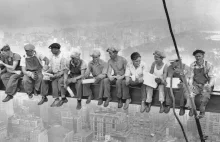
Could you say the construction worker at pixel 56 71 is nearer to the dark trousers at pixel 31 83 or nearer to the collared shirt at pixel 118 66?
the dark trousers at pixel 31 83

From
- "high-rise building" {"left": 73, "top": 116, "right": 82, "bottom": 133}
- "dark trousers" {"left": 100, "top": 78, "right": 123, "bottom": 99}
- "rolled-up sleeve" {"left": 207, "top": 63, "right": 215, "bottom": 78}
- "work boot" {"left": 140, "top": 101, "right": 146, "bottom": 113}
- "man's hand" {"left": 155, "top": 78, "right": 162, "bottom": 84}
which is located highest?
"rolled-up sleeve" {"left": 207, "top": 63, "right": 215, "bottom": 78}

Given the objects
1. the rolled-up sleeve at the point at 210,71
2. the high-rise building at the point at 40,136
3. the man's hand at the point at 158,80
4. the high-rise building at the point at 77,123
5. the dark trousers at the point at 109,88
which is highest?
the rolled-up sleeve at the point at 210,71

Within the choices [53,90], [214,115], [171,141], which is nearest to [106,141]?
[171,141]

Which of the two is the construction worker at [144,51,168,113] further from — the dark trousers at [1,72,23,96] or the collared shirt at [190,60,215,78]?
the dark trousers at [1,72,23,96]

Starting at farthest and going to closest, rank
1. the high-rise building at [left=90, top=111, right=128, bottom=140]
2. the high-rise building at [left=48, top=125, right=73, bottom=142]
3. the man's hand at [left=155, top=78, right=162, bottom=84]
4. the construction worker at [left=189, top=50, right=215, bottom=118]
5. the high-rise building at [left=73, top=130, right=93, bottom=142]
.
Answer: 1. the high-rise building at [left=48, top=125, right=73, bottom=142]
2. the high-rise building at [left=73, top=130, right=93, bottom=142]
3. the high-rise building at [left=90, top=111, right=128, bottom=140]
4. the man's hand at [left=155, top=78, right=162, bottom=84]
5. the construction worker at [left=189, top=50, right=215, bottom=118]

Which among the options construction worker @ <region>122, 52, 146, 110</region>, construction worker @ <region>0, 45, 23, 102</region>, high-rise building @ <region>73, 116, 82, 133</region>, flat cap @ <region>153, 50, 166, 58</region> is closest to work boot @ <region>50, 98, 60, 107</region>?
construction worker @ <region>0, 45, 23, 102</region>

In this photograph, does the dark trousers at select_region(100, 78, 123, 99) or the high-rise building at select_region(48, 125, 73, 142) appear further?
the high-rise building at select_region(48, 125, 73, 142)

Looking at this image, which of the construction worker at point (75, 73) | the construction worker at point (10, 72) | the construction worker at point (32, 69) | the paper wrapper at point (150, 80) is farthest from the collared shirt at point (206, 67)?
the construction worker at point (10, 72)
